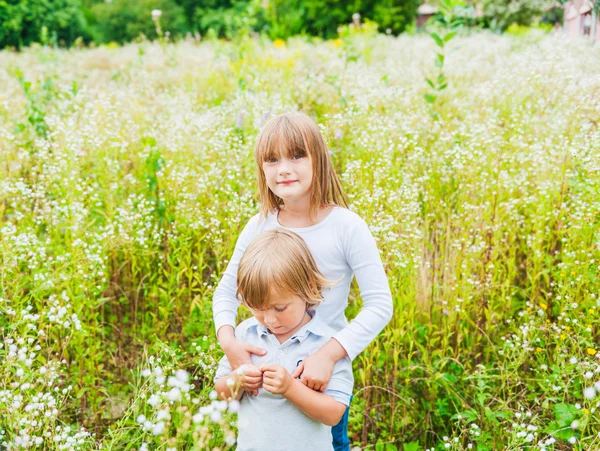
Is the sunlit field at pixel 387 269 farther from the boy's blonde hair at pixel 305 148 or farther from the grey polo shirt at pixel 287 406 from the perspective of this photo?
the boy's blonde hair at pixel 305 148

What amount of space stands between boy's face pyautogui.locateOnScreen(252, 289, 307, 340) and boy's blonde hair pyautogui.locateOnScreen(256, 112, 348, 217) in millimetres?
386

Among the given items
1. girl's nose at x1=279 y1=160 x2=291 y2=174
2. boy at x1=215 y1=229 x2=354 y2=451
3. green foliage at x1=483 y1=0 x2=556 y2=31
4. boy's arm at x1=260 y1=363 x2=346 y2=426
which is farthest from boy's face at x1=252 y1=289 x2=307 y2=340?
green foliage at x1=483 y1=0 x2=556 y2=31

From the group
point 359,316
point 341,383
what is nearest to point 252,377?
point 341,383

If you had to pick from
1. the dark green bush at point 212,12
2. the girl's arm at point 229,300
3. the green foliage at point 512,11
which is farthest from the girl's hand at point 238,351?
the dark green bush at point 212,12

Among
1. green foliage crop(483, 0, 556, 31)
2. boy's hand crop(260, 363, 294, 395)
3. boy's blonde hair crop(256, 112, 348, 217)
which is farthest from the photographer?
green foliage crop(483, 0, 556, 31)

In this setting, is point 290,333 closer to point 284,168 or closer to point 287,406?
point 287,406

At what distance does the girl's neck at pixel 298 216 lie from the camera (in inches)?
84.8

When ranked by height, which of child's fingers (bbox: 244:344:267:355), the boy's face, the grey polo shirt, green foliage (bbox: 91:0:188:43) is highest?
green foliage (bbox: 91:0:188:43)

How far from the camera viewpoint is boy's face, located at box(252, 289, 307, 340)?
1.94 metres

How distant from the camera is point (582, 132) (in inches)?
144

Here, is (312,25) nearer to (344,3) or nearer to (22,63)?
(344,3)

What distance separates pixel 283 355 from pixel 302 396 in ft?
0.63

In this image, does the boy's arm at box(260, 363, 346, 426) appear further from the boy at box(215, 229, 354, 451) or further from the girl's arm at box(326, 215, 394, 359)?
the girl's arm at box(326, 215, 394, 359)

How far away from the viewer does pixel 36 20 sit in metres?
18.2
